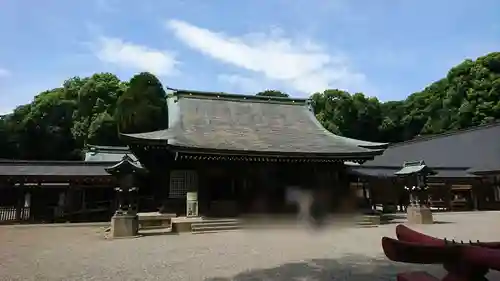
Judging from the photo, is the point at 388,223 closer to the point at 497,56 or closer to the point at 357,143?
the point at 357,143

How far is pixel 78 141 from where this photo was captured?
34.7 m

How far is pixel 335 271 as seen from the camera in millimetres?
6496

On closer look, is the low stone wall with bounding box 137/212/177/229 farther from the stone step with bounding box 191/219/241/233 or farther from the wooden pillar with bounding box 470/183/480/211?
the wooden pillar with bounding box 470/183/480/211

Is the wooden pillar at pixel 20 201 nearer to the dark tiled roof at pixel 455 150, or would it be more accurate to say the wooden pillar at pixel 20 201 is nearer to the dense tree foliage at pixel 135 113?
the dense tree foliage at pixel 135 113

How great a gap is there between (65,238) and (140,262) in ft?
18.5

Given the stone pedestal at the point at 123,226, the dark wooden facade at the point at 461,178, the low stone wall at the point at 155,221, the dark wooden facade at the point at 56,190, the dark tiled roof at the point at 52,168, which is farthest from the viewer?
the dark wooden facade at the point at 461,178

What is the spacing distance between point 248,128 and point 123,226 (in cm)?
826

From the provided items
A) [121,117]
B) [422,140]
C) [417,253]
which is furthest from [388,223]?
[121,117]

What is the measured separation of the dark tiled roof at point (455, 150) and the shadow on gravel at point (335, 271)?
20.6 metres

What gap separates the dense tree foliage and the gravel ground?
21.0 meters

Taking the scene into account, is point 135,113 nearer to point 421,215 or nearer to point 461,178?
point 421,215

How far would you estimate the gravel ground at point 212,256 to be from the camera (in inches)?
248

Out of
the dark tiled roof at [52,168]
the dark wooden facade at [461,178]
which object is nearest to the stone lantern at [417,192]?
the dark wooden facade at [461,178]

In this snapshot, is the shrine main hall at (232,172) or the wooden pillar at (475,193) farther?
the wooden pillar at (475,193)
